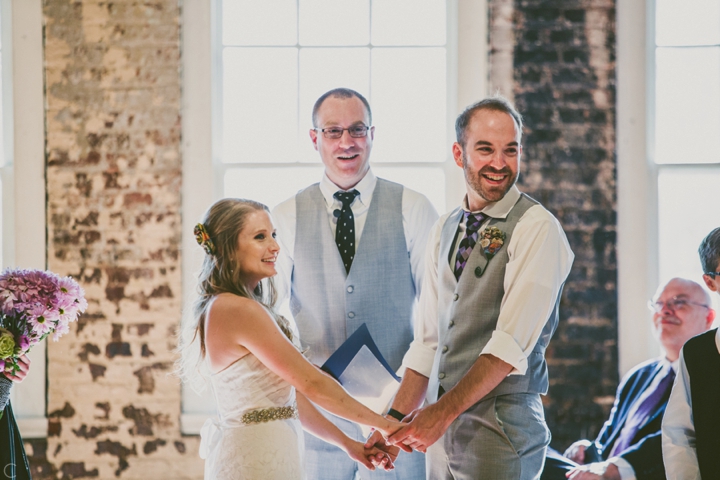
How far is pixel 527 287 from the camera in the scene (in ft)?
6.50

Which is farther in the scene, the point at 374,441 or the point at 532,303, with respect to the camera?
the point at 374,441

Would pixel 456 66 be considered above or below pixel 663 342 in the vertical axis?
above

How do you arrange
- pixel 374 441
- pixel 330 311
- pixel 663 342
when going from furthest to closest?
pixel 663 342
pixel 330 311
pixel 374 441

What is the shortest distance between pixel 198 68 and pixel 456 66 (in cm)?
134

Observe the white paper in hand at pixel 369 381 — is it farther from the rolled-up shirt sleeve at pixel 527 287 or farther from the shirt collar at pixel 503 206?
the shirt collar at pixel 503 206

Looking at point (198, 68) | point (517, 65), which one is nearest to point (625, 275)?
point (517, 65)

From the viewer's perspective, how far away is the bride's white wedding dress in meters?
2.04

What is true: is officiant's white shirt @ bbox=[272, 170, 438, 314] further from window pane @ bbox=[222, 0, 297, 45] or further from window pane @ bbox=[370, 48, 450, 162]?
window pane @ bbox=[222, 0, 297, 45]

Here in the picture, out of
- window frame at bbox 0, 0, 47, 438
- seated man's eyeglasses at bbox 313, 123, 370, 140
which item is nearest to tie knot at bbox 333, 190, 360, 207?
seated man's eyeglasses at bbox 313, 123, 370, 140

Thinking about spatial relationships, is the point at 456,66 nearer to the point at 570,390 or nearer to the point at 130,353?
the point at 570,390

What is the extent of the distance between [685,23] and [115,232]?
3196 mm

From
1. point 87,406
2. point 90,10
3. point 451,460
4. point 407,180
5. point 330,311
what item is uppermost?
point 90,10

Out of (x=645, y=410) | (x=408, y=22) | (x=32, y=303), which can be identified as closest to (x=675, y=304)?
(x=645, y=410)

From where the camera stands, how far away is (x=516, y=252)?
2049 millimetres
